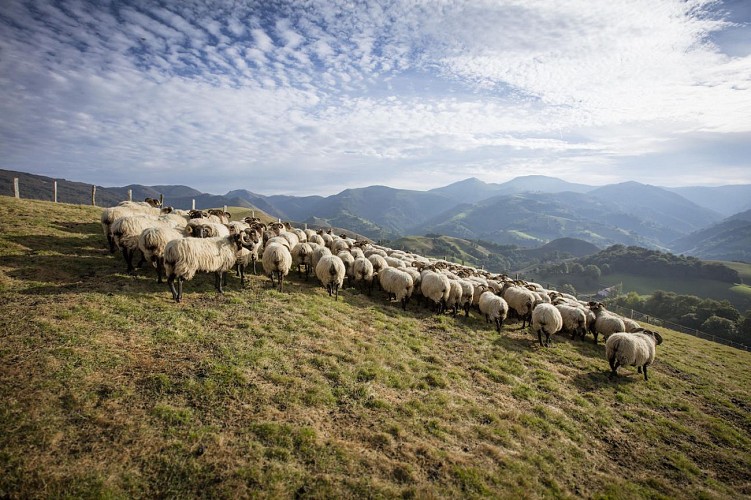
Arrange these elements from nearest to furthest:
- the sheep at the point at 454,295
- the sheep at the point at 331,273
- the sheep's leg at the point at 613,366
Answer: the sheep's leg at the point at 613,366, the sheep at the point at 331,273, the sheep at the point at 454,295

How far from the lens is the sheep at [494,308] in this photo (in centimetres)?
1673

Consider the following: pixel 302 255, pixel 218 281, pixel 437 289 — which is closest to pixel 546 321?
pixel 437 289

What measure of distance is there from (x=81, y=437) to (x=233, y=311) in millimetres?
6029

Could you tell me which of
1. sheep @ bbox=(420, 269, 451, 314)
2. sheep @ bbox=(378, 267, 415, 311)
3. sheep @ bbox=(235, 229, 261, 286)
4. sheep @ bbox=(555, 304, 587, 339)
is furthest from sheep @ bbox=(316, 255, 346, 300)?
sheep @ bbox=(555, 304, 587, 339)

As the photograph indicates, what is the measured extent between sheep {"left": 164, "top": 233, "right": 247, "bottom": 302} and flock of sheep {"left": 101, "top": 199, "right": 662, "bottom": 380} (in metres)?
0.03

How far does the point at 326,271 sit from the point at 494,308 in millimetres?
9081

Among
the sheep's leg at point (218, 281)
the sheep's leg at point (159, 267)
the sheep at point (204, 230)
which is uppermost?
the sheep at point (204, 230)

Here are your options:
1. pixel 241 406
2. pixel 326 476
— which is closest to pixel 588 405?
pixel 326 476

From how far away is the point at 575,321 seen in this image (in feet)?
58.9

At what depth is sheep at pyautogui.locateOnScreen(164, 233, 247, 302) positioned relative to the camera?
1170 cm

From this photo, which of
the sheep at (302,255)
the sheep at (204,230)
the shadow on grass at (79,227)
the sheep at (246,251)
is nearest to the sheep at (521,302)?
the sheep at (302,255)

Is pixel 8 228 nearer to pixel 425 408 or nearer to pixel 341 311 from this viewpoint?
pixel 341 311

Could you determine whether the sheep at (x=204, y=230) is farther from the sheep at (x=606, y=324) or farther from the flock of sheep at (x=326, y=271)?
the sheep at (x=606, y=324)

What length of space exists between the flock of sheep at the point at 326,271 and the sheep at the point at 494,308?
0.16 ft
